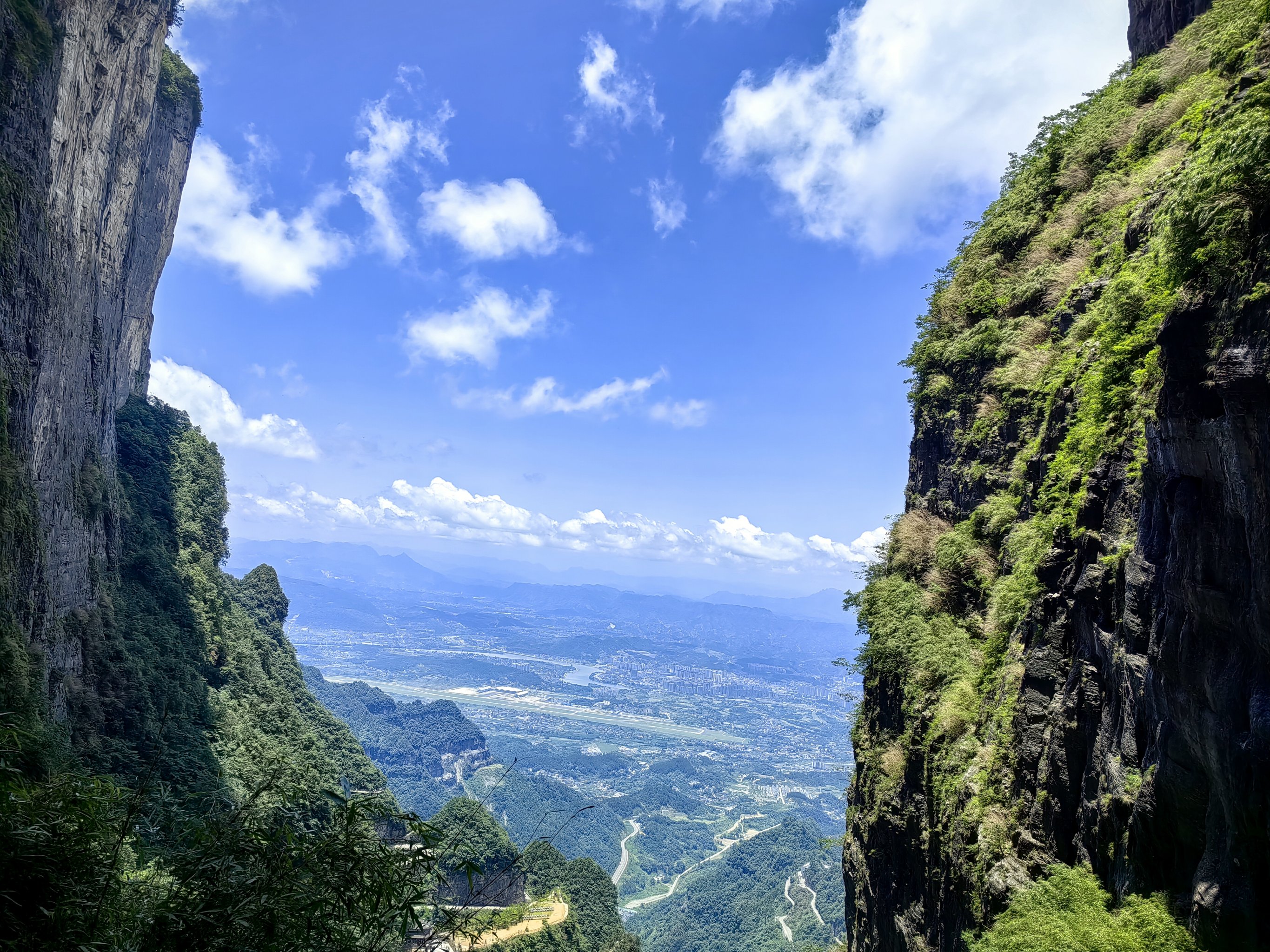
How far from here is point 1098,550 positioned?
730 cm

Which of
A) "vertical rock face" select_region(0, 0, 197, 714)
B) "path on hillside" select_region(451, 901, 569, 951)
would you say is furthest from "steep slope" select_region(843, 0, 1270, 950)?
"path on hillside" select_region(451, 901, 569, 951)

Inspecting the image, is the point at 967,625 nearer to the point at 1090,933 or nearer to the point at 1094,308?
the point at 1094,308

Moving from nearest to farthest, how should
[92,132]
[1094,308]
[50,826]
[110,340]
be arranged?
[50,826] → [1094,308] → [92,132] → [110,340]

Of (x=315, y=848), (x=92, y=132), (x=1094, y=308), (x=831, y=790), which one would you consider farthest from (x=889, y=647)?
(x=831, y=790)

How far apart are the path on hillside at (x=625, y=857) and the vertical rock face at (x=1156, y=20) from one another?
90.0m

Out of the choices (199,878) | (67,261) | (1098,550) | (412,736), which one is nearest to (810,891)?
(1098,550)

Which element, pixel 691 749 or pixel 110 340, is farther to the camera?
pixel 691 749

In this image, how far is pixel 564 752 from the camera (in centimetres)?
15750

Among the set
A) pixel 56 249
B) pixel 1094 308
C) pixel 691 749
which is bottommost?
pixel 691 749

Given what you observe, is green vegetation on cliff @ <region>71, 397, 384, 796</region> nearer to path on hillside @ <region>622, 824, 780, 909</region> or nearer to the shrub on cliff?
the shrub on cliff

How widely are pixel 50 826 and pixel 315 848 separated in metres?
1.51

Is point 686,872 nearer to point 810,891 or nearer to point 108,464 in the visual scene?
point 810,891

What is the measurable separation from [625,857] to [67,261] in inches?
4046

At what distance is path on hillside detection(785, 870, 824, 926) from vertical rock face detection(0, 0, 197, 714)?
59701 millimetres
